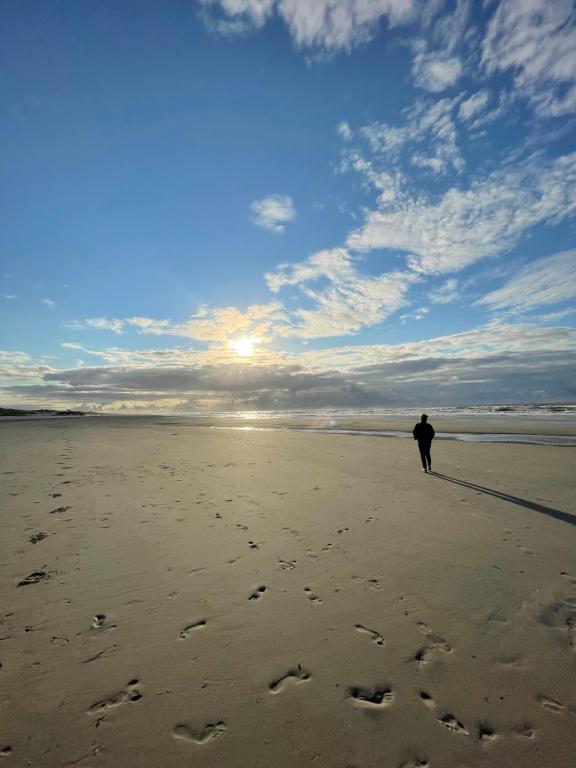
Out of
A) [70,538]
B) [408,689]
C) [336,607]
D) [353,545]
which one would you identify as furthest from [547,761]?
[70,538]

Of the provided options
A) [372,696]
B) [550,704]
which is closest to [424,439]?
[550,704]

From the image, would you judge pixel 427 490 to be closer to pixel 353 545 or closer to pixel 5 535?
pixel 353 545

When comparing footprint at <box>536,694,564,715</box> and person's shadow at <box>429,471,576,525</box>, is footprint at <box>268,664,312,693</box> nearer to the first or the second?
footprint at <box>536,694,564,715</box>

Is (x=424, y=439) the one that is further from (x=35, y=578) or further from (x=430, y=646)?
(x=35, y=578)

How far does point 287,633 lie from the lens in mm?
4605

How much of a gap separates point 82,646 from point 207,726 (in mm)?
2054

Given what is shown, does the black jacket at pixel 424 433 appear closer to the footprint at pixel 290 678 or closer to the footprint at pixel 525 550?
the footprint at pixel 525 550

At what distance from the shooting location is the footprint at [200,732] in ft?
10.4

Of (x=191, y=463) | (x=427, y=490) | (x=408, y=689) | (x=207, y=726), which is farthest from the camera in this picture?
(x=191, y=463)

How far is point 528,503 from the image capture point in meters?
10.1

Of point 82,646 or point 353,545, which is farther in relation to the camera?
point 353,545

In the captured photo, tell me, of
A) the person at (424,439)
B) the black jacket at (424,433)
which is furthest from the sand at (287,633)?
the black jacket at (424,433)

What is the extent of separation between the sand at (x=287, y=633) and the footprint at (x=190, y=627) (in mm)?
50

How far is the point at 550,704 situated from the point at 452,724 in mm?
1123
